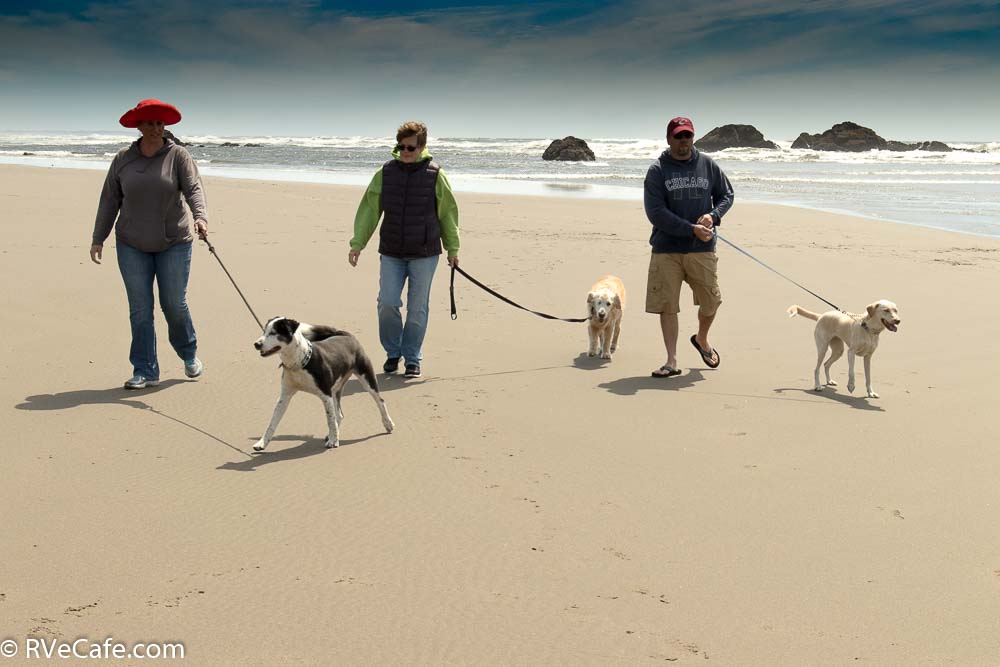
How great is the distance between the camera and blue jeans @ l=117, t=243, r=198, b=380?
6.56 metres

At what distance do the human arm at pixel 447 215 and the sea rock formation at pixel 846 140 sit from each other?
80369 millimetres

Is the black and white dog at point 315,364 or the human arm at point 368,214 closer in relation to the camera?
the black and white dog at point 315,364

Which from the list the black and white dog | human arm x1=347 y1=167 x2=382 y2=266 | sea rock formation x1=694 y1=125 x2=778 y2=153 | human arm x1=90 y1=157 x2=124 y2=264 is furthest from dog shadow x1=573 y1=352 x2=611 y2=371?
sea rock formation x1=694 y1=125 x2=778 y2=153

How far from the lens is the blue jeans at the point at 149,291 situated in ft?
21.5

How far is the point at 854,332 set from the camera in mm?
6926

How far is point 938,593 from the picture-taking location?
373cm

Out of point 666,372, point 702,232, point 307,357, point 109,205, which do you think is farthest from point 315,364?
point 702,232

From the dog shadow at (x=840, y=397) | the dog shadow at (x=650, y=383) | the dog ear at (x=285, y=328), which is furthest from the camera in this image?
the dog shadow at (x=650, y=383)

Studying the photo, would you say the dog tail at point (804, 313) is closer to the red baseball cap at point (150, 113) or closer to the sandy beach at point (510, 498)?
the sandy beach at point (510, 498)

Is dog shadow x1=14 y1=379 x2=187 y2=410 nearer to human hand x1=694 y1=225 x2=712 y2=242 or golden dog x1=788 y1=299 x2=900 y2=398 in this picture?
human hand x1=694 y1=225 x2=712 y2=242

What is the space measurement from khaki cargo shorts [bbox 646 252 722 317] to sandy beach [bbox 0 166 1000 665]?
61 cm

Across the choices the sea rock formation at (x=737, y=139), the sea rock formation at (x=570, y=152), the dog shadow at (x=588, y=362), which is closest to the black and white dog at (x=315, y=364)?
the dog shadow at (x=588, y=362)

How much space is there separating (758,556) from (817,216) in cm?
1697

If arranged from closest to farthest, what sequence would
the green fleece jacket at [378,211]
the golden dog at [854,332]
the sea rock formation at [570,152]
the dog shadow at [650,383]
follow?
the golden dog at [854,332] < the dog shadow at [650,383] < the green fleece jacket at [378,211] < the sea rock formation at [570,152]
